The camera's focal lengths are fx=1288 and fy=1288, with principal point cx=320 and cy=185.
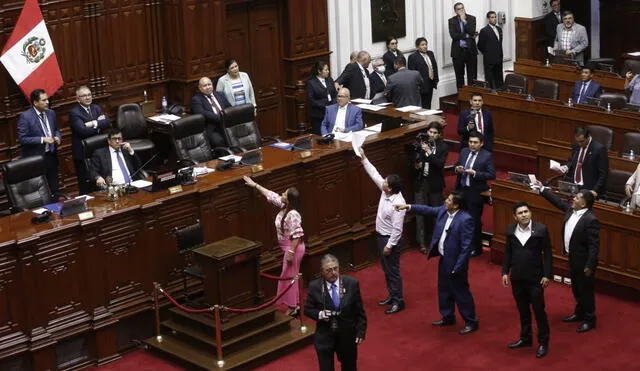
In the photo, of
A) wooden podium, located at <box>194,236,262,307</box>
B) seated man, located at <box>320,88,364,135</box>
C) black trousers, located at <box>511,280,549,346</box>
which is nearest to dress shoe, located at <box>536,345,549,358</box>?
black trousers, located at <box>511,280,549,346</box>

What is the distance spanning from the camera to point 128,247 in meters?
12.0

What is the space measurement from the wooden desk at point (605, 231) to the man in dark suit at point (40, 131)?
15.8ft

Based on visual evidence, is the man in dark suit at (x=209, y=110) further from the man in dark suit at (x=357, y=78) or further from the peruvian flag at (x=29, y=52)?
the man in dark suit at (x=357, y=78)

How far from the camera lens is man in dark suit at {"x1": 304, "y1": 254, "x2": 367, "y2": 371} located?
10.1m

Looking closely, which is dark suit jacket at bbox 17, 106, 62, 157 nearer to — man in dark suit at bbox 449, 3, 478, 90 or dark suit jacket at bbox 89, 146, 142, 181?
dark suit jacket at bbox 89, 146, 142, 181

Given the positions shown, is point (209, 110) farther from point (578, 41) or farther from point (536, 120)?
point (578, 41)

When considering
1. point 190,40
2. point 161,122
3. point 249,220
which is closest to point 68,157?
point 161,122

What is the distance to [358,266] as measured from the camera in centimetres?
1420

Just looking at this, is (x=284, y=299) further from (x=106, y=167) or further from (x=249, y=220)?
(x=106, y=167)

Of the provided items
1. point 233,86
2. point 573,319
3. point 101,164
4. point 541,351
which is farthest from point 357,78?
point 541,351

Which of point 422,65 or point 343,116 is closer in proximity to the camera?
point 343,116

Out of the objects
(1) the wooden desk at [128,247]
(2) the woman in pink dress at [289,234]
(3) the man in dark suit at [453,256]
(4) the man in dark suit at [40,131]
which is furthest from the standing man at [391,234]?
(4) the man in dark suit at [40,131]

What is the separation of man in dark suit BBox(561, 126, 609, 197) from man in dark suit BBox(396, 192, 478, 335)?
2.05m

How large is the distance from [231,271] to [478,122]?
453 centimetres
